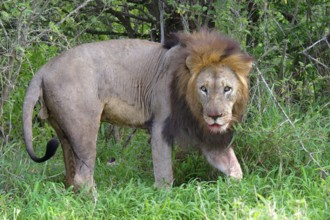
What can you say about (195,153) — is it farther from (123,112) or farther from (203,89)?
(203,89)

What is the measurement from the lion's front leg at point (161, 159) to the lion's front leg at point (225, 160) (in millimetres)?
305

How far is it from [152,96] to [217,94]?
590mm

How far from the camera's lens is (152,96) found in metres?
5.30

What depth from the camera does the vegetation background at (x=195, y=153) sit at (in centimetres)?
450

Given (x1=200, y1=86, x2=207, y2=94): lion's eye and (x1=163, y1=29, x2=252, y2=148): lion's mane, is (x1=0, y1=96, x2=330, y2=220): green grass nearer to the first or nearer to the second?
(x1=163, y1=29, x2=252, y2=148): lion's mane

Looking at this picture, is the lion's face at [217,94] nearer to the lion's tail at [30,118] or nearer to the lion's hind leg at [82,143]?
the lion's hind leg at [82,143]

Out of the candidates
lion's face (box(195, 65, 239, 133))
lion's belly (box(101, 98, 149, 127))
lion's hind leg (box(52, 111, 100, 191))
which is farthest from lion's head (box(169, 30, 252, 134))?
lion's hind leg (box(52, 111, 100, 191))

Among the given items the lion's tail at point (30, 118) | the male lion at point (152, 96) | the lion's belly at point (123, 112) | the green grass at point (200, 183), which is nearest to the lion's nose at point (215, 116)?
the male lion at point (152, 96)

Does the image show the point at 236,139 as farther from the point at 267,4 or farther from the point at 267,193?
the point at 267,4

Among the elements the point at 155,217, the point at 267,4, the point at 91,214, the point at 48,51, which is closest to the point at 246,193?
the point at 155,217

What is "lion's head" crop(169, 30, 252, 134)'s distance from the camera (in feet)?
16.1

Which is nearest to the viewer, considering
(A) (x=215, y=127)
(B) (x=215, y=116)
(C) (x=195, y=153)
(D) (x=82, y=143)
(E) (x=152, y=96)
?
(B) (x=215, y=116)

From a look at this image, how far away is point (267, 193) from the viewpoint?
Result: 478 centimetres

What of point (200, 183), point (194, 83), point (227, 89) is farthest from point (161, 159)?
A: point (227, 89)
